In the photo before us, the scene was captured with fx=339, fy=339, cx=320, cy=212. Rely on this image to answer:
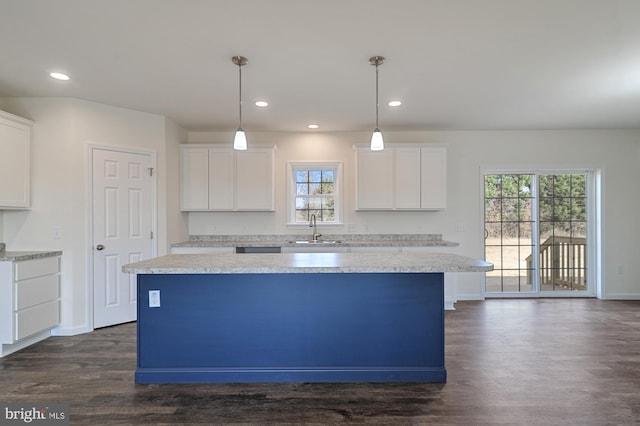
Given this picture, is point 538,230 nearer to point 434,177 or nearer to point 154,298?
point 434,177

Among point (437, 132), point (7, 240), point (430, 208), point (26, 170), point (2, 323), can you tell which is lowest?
point (2, 323)

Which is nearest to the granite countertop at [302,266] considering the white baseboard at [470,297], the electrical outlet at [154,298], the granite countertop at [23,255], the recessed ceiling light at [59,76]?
the electrical outlet at [154,298]

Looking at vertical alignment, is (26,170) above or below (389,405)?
above

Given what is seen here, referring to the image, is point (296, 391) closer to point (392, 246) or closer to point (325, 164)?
point (392, 246)

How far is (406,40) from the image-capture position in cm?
244

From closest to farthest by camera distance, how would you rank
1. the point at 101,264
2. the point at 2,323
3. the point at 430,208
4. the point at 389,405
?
the point at 389,405, the point at 2,323, the point at 101,264, the point at 430,208

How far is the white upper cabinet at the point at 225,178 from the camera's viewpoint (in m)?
4.64

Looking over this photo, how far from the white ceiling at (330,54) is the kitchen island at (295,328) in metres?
1.61

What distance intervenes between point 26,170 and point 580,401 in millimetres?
5134

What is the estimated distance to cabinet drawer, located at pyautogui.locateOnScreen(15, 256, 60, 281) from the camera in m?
3.04

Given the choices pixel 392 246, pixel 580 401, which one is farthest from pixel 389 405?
pixel 392 246

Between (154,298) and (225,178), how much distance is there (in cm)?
246

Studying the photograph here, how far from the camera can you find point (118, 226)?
384 centimetres

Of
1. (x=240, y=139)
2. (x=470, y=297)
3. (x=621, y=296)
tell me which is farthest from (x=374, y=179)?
(x=621, y=296)
